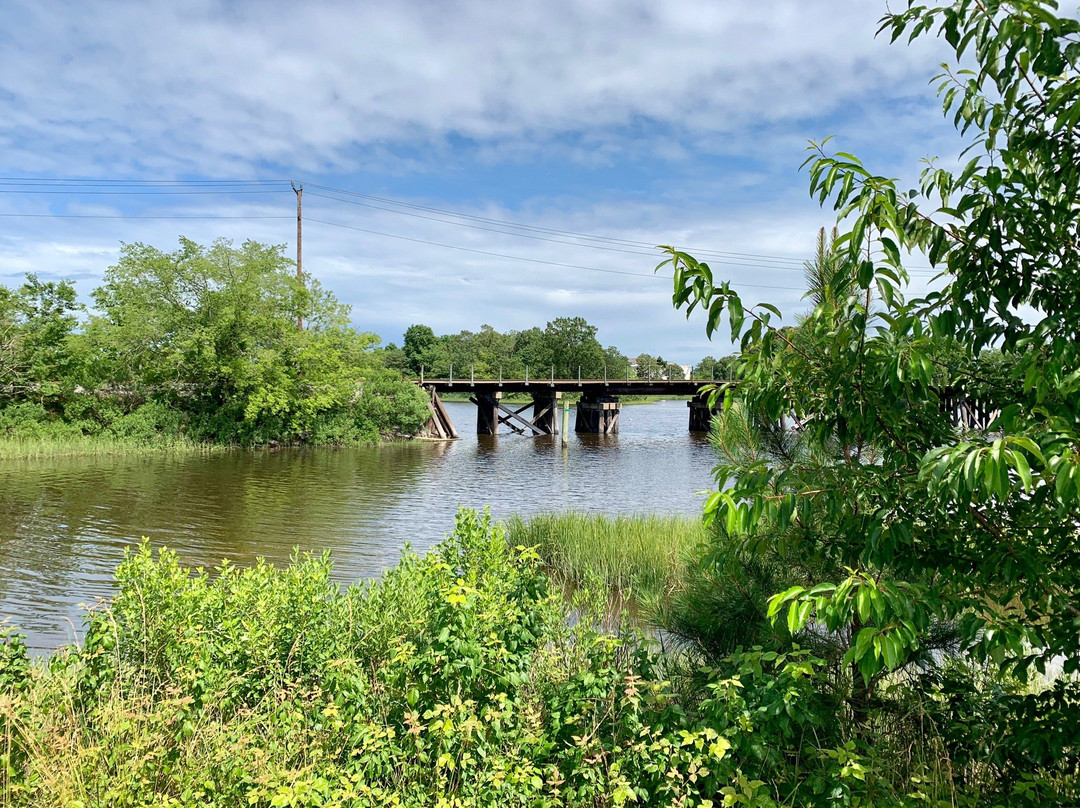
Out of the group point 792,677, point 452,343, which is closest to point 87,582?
point 792,677

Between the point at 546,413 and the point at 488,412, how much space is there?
3.77 metres

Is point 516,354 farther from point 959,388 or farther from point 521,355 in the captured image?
point 959,388

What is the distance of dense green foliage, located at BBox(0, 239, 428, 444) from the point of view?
27375 millimetres

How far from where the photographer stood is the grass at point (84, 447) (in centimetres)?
2328

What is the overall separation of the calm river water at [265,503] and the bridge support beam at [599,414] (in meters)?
15.9

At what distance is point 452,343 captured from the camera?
120 metres

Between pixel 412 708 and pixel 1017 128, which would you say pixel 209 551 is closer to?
pixel 412 708

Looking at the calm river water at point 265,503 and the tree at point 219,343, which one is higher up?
the tree at point 219,343

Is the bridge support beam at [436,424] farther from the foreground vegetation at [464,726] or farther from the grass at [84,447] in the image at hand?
the foreground vegetation at [464,726]

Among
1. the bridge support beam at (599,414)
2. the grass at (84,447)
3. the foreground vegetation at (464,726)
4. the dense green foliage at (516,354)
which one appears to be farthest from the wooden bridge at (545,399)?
the foreground vegetation at (464,726)

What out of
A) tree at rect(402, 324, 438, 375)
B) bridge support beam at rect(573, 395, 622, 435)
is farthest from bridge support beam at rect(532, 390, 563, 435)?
tree at rect(402, 324, 438, 375)

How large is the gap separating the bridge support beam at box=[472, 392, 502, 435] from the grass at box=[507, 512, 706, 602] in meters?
31.8

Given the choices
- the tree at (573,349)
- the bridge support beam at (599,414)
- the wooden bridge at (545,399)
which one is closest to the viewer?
the wooden bridge at (545,399)

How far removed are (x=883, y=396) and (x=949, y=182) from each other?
902mm
